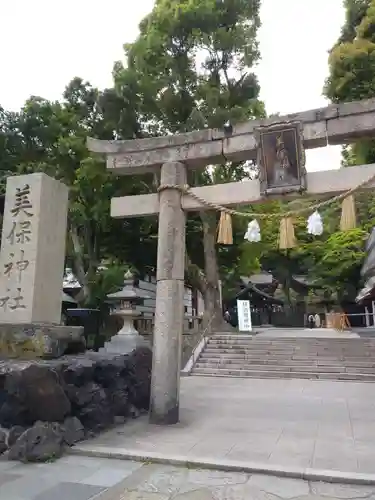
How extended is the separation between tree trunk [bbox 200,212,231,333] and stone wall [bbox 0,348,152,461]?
14237mm

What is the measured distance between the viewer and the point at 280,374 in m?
14.2

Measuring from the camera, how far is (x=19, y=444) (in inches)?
209

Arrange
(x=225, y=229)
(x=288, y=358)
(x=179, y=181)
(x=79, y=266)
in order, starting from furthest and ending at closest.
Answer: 1. (x=79, y=266)
2. (x=288, y=358)
3. (x=225, y=229)
4. (x=179, y=181)

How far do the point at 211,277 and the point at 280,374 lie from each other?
7981mm

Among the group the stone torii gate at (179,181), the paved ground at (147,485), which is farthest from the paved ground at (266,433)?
the stone torii gate at (179,181)

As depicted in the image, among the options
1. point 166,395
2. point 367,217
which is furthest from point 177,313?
point 367,217

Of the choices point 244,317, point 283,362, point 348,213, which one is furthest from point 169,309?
point 244,317

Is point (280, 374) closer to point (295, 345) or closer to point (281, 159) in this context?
point (295, 345)

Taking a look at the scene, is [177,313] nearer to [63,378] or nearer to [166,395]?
[166,395]

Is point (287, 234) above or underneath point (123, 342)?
above

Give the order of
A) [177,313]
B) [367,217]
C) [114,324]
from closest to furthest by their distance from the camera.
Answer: [177,313]
[114,324]
[367,217]

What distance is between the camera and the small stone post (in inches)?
283

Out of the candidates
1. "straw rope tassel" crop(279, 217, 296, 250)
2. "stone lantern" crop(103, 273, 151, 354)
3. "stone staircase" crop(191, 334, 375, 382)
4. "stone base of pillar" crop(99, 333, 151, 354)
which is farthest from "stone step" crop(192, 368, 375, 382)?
"straw rope tassel" crop(279, 217, 296, 250)

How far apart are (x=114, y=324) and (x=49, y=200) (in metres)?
15.1
